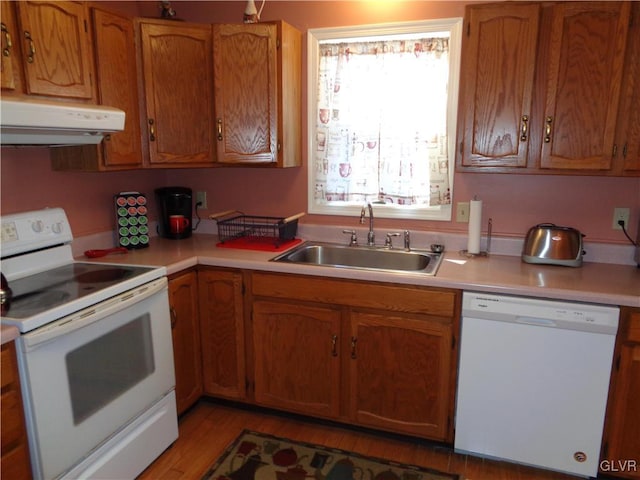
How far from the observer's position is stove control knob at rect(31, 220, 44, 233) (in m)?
2.02

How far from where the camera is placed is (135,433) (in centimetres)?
195

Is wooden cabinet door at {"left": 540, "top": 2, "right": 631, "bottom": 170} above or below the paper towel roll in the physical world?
above

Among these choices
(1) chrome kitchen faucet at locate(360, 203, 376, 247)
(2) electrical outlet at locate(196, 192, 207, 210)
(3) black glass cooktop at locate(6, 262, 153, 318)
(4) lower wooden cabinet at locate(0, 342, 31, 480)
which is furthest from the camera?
(2) electrical outlet at locate(196, 192, 207, 210)

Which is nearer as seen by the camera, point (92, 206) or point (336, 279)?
point (336, 279)

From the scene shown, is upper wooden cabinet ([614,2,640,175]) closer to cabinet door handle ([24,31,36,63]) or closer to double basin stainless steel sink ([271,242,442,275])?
double basin stainless steel sink ([271,242,442,275])

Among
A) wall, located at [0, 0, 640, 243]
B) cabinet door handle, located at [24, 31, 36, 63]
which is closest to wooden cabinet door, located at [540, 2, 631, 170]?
wall, located at [0, 0, 640, 243]

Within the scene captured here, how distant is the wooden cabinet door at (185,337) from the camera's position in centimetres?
225

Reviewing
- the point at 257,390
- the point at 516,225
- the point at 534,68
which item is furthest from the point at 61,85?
the point at 516,225

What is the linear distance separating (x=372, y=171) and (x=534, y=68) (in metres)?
0.96

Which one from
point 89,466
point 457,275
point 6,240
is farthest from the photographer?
point 457,275

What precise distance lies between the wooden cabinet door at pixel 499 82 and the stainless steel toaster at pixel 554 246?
0.36 metres

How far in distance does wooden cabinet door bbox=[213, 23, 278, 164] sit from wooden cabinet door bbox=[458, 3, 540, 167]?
3.14 feet

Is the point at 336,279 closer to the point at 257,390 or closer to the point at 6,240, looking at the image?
the point at 257,390

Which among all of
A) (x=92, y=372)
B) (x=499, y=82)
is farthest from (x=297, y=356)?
(x=499, y=82)
